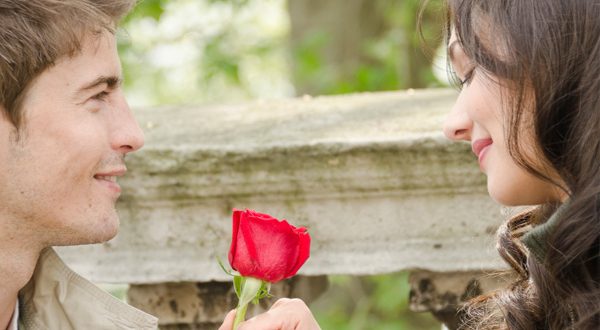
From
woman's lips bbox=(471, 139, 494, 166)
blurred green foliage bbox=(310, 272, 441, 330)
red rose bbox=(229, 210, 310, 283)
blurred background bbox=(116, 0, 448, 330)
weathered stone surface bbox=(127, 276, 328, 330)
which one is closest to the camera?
red rose bbox=(229, 210, 310, 283)

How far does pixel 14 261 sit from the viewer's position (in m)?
2.17

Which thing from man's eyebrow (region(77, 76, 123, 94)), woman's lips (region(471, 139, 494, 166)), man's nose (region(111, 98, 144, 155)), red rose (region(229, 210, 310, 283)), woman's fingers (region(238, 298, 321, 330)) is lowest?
woman's fingers (region(238, 298, 321, 330))

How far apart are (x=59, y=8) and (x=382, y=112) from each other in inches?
41.1

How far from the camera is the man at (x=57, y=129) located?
2.07m

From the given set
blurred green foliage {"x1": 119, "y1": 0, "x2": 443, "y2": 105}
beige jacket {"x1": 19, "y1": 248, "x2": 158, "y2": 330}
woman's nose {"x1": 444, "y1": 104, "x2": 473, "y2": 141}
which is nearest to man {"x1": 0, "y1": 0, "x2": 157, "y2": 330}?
Answer: beige jacket {"x1": 19, "y1": 248, "x2": 158, "y2": 330}

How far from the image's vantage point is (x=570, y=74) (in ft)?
5.86

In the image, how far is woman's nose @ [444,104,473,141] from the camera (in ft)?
6.31

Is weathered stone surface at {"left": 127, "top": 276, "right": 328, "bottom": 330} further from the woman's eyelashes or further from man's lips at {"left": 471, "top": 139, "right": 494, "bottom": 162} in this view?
man's lips at {"left": 471, "top": 139, "right": 494, "bottom": 162}

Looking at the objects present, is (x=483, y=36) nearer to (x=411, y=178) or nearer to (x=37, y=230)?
(x=411, y=178)

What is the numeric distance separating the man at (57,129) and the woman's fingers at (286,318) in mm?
476

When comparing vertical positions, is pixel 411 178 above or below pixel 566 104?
below

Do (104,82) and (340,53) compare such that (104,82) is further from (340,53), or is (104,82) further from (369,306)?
(340,53)

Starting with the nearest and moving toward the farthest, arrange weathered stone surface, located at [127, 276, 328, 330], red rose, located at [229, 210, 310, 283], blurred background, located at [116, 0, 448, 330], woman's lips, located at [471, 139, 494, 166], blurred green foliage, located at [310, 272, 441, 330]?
red rose, located at [229, 210, 310, 283], woman's lips, located at [471, 139, 494, 166], weathered stone surface, located at [127, 276, 328, 330], blurred green foliage, located at [310, 272, 441, 330], blurred background, located at [116, 0, 448, 330]

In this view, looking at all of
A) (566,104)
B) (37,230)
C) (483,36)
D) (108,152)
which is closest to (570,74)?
(566,104)
